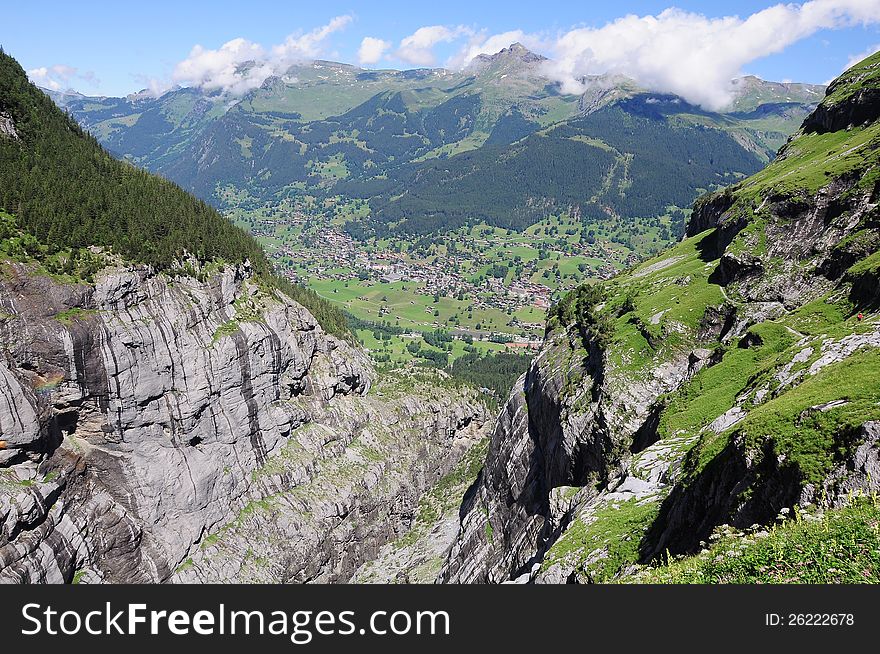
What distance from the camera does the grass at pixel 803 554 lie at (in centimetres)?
1706

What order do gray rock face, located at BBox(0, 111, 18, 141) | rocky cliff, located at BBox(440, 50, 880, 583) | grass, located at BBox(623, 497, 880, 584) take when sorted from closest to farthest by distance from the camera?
grass, located at BBox(623, 497, 880, 584)
rocky cliff, located at BBox(440, 50, 880, 583)
gray rock face, located at BBox(0, 111, 18, 141)

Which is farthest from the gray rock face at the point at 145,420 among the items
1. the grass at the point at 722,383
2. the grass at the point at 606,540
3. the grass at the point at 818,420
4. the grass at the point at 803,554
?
the grass at the point at 818,420

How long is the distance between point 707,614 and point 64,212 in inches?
4099

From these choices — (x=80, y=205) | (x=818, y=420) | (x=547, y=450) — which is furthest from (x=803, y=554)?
(x=80, y=205)

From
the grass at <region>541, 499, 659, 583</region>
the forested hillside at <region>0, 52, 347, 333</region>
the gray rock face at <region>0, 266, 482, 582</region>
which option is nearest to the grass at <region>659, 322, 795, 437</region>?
the grass at <region>541, 499, 659, 583</region>

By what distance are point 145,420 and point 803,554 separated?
9310 cm

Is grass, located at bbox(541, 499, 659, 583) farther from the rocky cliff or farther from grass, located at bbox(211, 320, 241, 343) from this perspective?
grass, located at bbox(211, 320, 241, 343)

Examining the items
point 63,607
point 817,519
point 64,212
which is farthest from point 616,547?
point 64,212

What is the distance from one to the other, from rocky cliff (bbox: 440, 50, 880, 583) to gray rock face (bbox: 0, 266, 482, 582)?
42.6 meters

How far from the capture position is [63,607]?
1877 centimetres

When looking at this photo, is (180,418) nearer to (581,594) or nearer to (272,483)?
(272,483)

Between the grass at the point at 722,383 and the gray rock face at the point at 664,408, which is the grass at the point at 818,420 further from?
the grass at the point at 722,383

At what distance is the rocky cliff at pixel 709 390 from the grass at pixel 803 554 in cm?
158

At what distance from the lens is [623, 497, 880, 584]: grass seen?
1706cm
